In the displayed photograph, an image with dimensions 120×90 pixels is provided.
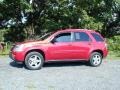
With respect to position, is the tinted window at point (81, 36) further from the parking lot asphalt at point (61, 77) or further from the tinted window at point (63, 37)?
the parking lot asphalt at point (61, 77)

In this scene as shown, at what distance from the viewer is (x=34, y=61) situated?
14.5 metres

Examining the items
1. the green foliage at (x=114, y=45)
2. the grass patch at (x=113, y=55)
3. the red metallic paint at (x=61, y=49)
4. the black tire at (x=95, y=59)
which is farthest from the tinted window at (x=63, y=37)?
the green foliage at (x=114, y=45)

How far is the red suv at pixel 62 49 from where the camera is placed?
568 inches

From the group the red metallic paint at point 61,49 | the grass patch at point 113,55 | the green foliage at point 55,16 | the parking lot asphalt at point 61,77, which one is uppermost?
the green foliage at point 55,16

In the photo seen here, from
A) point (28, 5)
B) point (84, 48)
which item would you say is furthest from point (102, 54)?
point (28, 5)

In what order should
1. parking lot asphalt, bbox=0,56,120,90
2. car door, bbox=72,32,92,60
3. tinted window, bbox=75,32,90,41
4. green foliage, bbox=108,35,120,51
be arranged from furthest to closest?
1. green foliage, bbox=108,35,120,51
2. tinted window, bbox=75,32,90,41
3. car door, bbox=72,32,92,60
4. parking lot asphalt, bbox=0,56,120,90

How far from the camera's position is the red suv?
14.4 meters

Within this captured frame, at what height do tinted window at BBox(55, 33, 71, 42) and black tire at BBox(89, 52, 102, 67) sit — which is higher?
tinted window at BBox(55, 33, 71, 42)

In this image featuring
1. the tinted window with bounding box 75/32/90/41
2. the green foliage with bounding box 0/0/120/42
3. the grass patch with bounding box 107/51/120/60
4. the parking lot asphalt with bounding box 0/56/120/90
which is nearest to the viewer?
the parking lot asphalt with bounding box 0/56/120/90

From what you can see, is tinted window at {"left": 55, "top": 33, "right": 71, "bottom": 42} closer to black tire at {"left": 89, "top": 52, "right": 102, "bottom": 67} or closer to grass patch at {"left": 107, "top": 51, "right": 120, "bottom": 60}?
black tire at {"left": 89, "top": 52, "right": 102, "bottom": 67}

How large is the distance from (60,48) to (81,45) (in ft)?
3.38

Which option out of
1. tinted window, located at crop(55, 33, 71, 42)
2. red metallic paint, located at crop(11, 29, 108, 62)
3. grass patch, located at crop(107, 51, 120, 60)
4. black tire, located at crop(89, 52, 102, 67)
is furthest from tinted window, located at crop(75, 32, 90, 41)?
grass patch, located at crop(107, 51, 120, 60)

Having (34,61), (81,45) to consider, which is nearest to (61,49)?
(81,45)

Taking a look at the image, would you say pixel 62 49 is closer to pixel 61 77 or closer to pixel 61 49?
pixel 61 49
